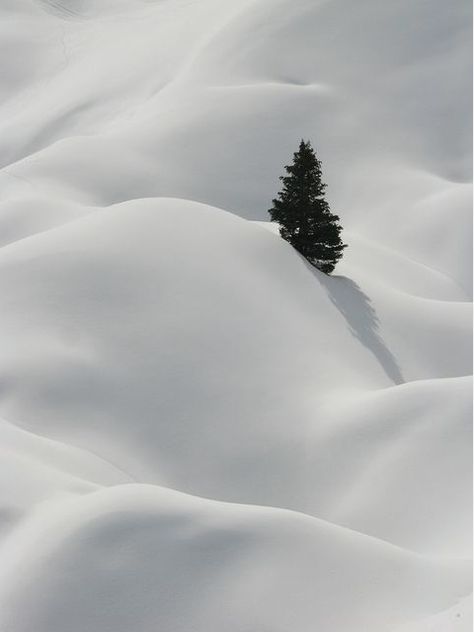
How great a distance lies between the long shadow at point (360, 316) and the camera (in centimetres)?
2967

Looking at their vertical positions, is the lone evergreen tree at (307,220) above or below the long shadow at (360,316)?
above

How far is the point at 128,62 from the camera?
224 feet

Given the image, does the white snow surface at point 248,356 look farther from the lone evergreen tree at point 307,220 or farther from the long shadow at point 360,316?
the lone evergreen tree at point 307,220

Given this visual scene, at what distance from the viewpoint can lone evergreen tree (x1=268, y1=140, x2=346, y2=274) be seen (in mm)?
33344

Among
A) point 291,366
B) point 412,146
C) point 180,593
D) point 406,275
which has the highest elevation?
point 412,146

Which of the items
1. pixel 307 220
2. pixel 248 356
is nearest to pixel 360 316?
pixel 307 220

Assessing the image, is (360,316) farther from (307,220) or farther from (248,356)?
(248,356)

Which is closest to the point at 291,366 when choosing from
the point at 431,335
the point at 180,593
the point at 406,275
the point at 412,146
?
the point at 431,335

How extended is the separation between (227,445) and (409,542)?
5542 mm

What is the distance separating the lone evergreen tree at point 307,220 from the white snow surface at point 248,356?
1052 mm

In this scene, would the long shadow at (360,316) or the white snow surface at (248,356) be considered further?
the long shadow at (360,316)

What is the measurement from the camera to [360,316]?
31.2 metres

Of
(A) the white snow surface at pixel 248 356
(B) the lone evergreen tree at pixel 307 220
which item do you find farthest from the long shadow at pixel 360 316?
(B) the lone evergreen tree at pixel 307 220

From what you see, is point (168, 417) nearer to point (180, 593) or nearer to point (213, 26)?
point (180, 593)
